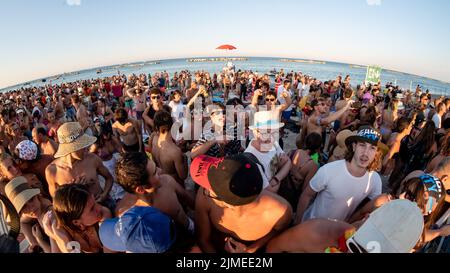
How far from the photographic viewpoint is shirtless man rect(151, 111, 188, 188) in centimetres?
308

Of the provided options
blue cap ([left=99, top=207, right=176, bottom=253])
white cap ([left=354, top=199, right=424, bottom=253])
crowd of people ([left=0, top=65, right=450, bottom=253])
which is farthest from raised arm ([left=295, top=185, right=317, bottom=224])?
blue cap ([left=99, top=207, right=176, bottom=253])

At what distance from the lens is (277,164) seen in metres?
2.68

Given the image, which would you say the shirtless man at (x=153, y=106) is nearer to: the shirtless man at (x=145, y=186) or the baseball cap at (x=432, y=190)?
the shirtless man at (x=145, y=186)

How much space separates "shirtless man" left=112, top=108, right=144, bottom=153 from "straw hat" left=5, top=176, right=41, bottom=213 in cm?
228

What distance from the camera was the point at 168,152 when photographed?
3092mm

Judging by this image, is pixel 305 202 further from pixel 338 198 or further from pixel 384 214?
pixel 384 214

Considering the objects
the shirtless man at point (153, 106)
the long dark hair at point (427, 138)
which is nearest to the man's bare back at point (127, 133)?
the shirtless man at point (153, 106)

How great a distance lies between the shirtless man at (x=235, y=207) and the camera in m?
1.37

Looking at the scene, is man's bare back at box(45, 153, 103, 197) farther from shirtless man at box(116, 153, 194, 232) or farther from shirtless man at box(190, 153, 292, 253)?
shirtless man at box(190, 153, 292, 253)

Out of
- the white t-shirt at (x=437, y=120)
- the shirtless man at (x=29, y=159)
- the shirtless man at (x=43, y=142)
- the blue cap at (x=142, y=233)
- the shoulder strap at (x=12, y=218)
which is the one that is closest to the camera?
the blue cap at (x=142, y=233)

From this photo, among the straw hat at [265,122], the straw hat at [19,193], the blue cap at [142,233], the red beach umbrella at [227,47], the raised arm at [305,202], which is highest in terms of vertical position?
the red beach umbrella at [227,47]

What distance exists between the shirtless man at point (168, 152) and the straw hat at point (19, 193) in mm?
1408

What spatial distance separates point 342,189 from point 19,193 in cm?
309

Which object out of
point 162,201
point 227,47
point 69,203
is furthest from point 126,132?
point 227,47
